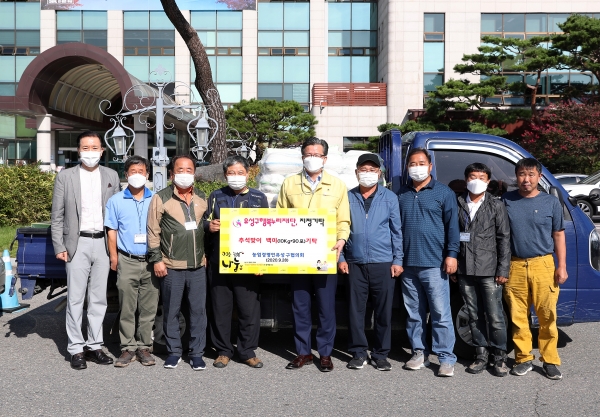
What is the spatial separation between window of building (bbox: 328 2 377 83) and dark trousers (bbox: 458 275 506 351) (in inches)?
1551

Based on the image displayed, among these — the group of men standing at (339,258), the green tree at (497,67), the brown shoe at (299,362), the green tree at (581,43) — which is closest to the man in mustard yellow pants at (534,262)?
the group of men standing at (339,258)

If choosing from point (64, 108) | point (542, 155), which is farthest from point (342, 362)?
point (64, 108)

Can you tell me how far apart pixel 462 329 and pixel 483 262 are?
783 mm

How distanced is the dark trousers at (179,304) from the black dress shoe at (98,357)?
575mm

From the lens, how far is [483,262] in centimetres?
548

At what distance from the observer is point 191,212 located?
572 centimetres

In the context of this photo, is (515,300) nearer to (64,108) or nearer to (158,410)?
(158,410)

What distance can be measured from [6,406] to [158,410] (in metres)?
1.12

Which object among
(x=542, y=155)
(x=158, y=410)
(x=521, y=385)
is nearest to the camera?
(x=158, y=410)

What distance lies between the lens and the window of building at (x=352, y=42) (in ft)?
144

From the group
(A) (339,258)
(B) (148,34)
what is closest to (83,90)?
(B) (148,34)

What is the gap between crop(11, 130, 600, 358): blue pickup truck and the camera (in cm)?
A: 589

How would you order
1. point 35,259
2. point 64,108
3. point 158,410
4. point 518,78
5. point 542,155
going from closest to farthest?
1. point 158,410
2. point 35,259
3. point 542,155
4. point 64,108
5. point 518,78

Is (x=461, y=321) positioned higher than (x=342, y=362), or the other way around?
(x=461, y=321)
